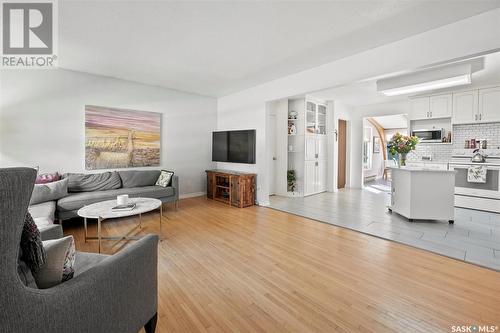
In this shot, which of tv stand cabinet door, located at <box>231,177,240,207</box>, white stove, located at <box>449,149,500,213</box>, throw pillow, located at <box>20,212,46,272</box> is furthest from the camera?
tv stand cabinet door, located at <box>231,177,240,207</box>

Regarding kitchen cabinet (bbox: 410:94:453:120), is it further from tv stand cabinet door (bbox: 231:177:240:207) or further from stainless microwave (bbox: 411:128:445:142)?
tv stand cabinet door (bbox: 231:177:240:207)

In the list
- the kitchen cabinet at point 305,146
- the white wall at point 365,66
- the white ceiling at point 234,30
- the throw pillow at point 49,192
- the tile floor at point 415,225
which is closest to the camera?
the white ceiling at point 234,30

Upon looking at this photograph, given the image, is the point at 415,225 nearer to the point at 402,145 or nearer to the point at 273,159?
the point at 402,145

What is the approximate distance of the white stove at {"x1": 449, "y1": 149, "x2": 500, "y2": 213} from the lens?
4.36 m

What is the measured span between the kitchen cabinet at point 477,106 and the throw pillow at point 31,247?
689 cm

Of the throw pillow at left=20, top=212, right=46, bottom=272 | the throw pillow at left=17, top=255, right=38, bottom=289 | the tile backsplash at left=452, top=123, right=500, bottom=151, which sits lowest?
the throw pillow at left=17, top=255, right=38, bottom=289

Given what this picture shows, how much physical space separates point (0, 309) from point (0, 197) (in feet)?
1.24

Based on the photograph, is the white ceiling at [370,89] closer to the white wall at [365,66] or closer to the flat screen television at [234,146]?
the white wall at [365,66]

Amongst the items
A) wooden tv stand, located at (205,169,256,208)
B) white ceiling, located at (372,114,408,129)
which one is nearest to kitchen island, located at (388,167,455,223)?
wooden tv stand, located at (205,169,256,208)

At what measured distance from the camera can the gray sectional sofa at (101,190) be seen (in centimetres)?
323

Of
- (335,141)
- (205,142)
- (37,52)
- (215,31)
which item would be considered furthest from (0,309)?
(335,141)

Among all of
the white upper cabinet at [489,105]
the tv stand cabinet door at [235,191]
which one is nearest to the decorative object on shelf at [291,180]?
the tv stand cabinet door at [235,191]

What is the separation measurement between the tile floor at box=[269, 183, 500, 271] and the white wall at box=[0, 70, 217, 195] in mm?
3031

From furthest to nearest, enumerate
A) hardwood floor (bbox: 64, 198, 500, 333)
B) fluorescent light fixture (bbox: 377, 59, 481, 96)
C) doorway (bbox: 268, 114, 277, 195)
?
doorway (bbox: 268, 114, 277, 195), fluorescent light fixture (bbox: 377, 59, 481, 96), hardwood floor (bbox: 64, 198, 500, 333)
